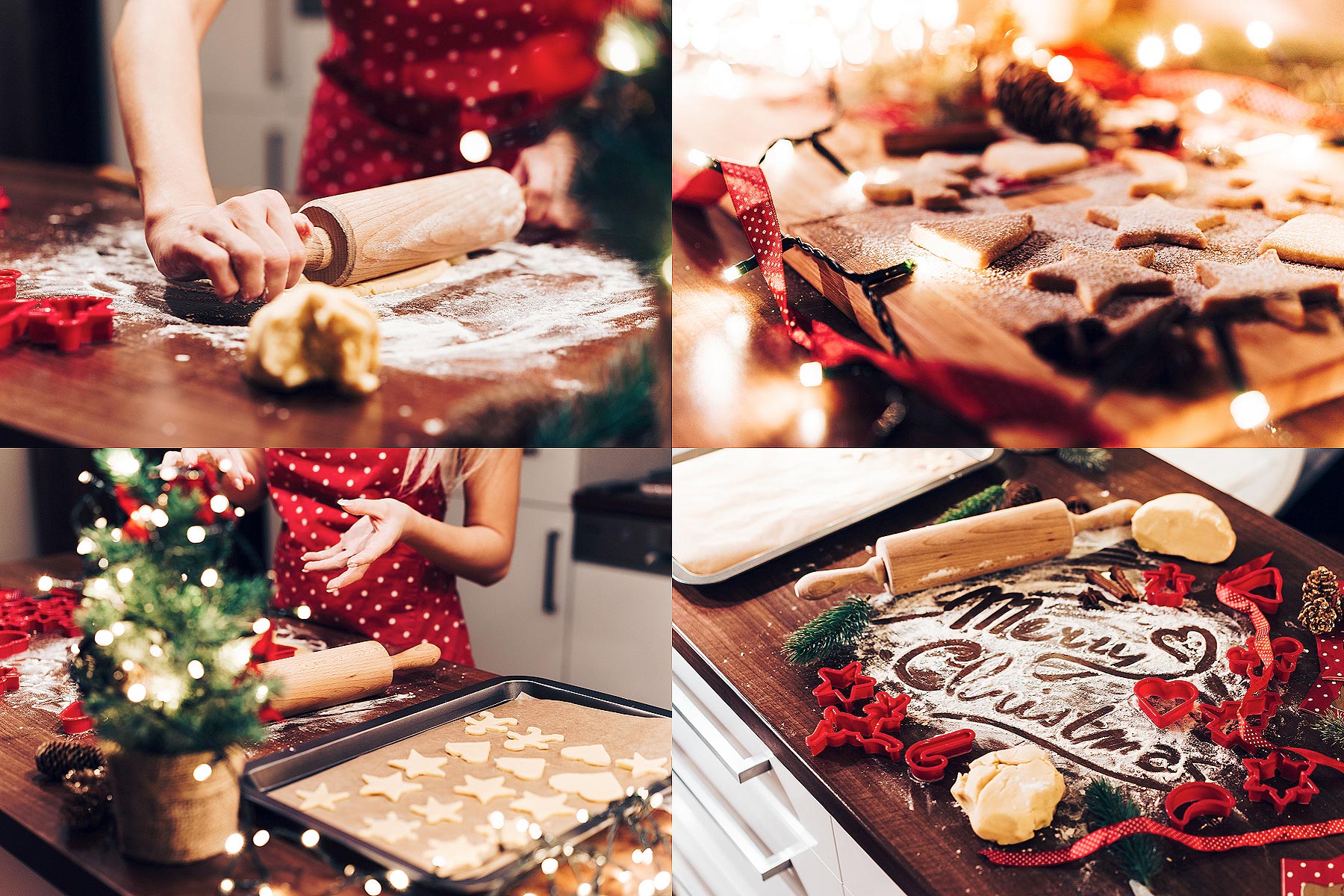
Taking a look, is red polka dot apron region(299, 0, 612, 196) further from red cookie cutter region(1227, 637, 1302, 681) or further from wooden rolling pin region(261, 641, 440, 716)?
red cookie cutter region(1227, 637, 1302, 681)

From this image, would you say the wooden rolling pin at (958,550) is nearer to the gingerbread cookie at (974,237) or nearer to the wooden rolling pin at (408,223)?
the gingerbread cookie at (974,237)

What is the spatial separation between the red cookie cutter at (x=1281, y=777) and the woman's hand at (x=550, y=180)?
61 cm

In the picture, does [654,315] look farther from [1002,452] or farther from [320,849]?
[1002,452]

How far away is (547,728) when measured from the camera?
24.3 inches

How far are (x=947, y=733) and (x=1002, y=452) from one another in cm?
39

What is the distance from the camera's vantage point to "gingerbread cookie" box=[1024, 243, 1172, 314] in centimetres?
52

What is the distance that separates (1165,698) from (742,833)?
322 mm

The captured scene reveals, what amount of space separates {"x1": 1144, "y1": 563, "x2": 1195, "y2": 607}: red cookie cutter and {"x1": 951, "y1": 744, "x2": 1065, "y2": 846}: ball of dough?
0.82 feet

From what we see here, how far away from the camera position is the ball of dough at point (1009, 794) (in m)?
0.51

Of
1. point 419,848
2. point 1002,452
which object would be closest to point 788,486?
point 1002,452

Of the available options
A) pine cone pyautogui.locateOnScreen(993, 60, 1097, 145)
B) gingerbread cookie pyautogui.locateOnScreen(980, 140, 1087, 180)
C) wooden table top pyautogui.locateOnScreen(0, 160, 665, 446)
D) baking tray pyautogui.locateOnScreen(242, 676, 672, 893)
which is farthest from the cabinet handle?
pine cone pyautogui.locateOnScreen(993, 60, 1097, 145)

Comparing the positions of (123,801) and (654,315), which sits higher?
(654,315)

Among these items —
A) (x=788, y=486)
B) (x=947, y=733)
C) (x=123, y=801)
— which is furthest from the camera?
(x=788, y=486)

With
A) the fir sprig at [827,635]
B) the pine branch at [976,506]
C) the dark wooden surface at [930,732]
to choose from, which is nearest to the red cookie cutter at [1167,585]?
the dark wooden surface at [930,732]
